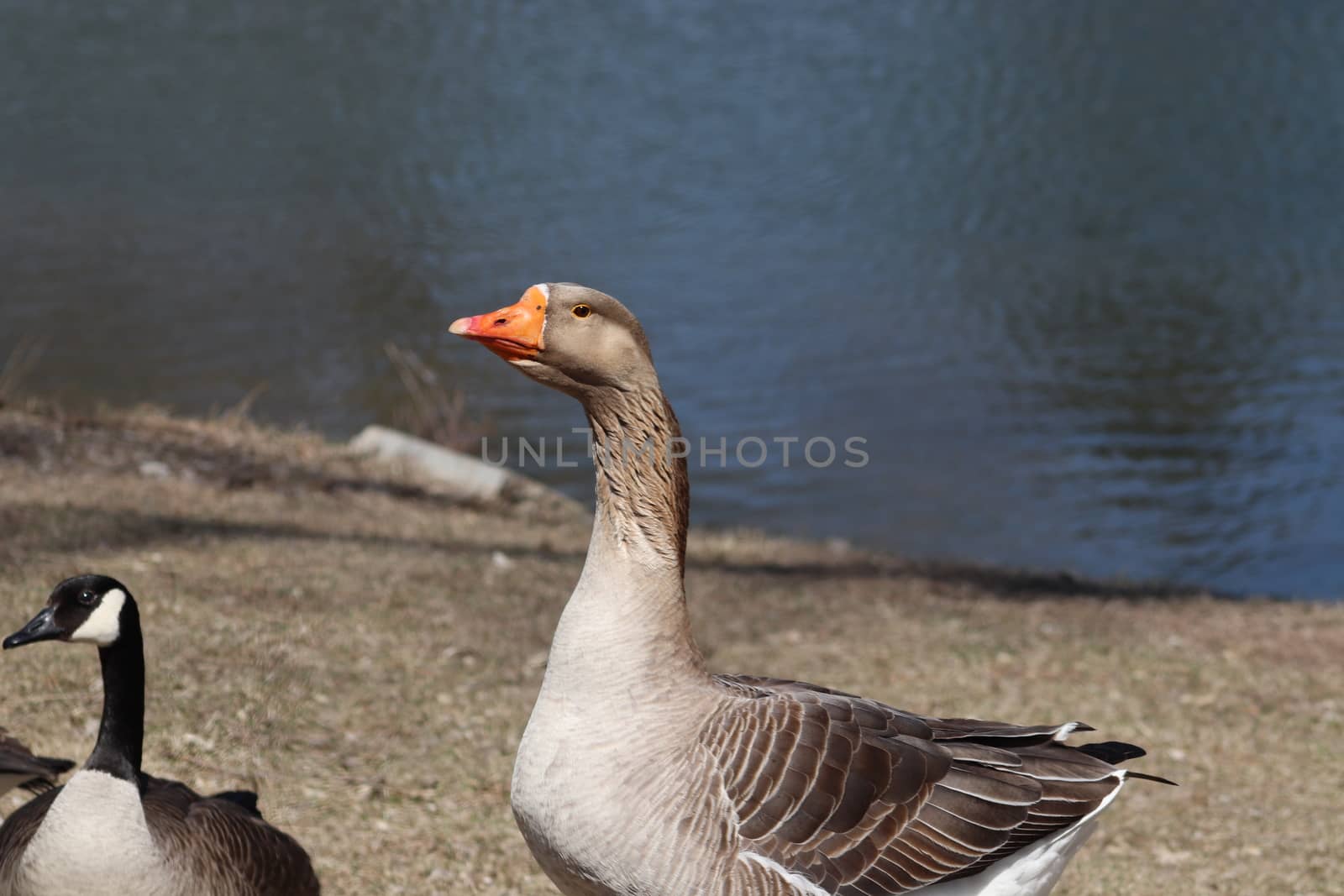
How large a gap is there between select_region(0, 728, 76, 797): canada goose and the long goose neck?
1.72m

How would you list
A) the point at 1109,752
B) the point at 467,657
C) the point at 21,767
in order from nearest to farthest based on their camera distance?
the point at 1109,752
the point at 21,767
the point at 467,657

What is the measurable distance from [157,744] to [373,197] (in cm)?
1406

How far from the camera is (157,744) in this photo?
4.75 meters

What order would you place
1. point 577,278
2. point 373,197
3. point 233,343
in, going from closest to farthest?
point 233,343 < point 577,278 < point 373,197

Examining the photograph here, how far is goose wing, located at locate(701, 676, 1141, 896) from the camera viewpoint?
2945 mm

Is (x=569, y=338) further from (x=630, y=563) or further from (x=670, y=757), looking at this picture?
(x=670, y=757)

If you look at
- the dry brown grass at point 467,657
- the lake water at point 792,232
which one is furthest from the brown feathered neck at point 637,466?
the lake water at point 792,232

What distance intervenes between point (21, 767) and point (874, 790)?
236 centimetres

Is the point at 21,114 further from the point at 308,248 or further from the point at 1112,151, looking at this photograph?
the point at 1112,151

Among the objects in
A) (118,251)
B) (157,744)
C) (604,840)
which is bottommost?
(157,744)

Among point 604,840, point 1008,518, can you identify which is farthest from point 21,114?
point 604,840

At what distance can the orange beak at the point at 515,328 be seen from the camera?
9.33 feet

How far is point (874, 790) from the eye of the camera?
304cm

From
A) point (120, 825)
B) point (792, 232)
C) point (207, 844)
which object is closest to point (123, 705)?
point (120, 825)
